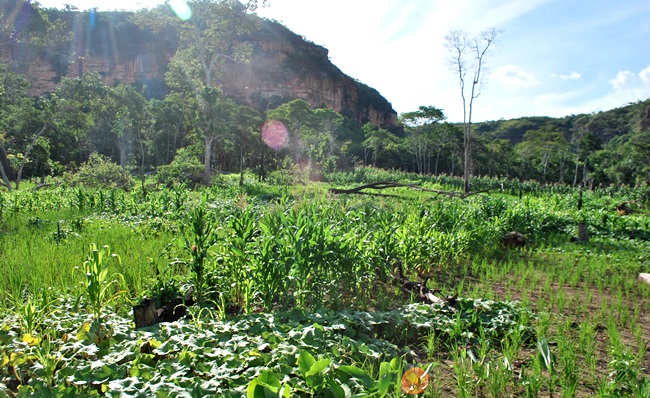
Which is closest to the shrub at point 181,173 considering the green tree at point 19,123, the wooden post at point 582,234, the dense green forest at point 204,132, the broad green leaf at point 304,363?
the dense green forest at point 204,132

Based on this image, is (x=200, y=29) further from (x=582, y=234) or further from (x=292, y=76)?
(x=292, y=76)

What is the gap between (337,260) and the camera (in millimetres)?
3887

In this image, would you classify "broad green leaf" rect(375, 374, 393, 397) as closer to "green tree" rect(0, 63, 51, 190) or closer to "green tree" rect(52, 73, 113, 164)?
"green tree" rect(0, 63, 51, 190)

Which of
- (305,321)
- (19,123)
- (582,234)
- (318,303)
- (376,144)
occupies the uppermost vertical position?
(376,144)

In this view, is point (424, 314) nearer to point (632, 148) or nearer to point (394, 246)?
point (394, 246)

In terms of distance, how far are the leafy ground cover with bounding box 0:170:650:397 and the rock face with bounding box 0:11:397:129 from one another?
61.7m

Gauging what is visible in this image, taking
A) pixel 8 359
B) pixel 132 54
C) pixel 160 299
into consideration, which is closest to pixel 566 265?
pixel 160 299

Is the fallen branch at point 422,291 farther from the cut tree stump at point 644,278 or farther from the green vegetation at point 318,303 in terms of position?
the cut tree stump at point 644,278

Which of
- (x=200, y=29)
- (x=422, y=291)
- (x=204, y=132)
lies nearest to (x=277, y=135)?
(x=200, y=29)

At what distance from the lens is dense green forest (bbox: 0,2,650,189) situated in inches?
776

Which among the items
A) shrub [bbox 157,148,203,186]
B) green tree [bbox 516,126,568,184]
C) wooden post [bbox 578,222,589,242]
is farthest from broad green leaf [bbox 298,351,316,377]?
green tree [bbox 516,126,568,184]

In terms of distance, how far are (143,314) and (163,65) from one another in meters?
84.0

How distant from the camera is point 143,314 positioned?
279 centimetres

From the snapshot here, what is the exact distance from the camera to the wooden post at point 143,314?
109 inches
